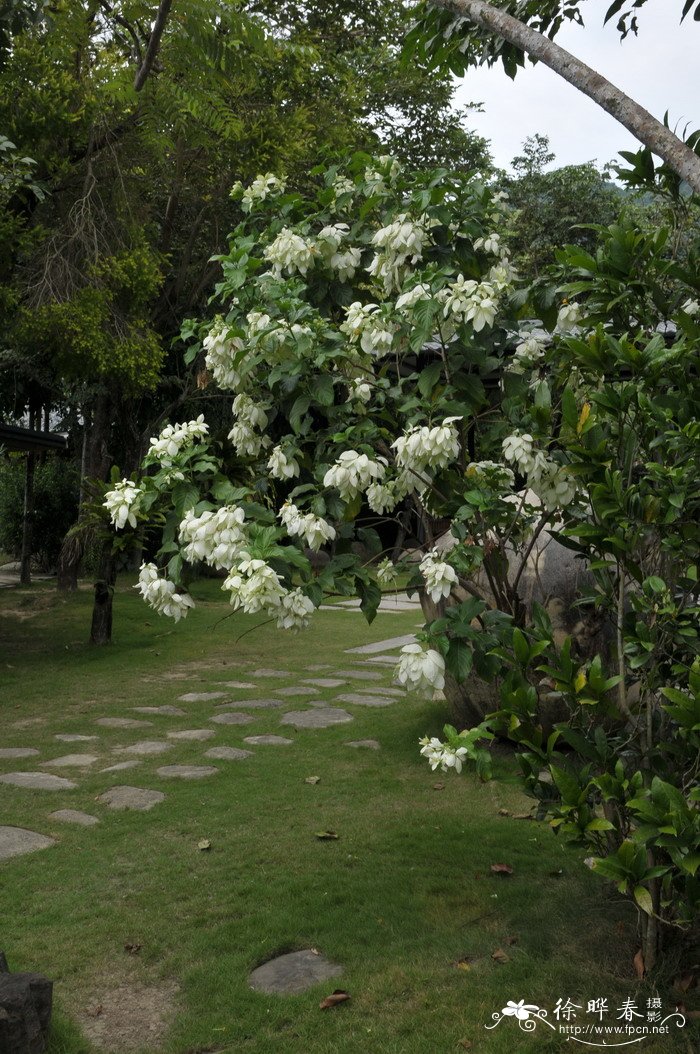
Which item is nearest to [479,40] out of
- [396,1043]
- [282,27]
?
[396,1043]

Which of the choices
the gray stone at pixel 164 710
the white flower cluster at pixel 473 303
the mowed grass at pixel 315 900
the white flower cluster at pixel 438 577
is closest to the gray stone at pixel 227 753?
the mowed grass at pixel 315 900

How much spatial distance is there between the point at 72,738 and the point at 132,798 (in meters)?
1.68

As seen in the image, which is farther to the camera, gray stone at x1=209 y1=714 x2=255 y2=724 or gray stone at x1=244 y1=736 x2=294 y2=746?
gray stone at x1=209 y1=714 x2=255 y2=724

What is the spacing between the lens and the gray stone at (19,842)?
4836mm

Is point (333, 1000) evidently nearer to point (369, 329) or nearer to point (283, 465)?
point (283, 465)

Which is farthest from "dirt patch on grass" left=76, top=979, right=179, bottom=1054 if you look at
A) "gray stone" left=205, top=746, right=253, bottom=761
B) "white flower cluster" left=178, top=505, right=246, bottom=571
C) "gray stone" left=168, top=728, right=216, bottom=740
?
"gray stone" left=168, top=728, right=216, bottom=740

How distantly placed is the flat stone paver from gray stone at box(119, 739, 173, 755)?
3.93 meters

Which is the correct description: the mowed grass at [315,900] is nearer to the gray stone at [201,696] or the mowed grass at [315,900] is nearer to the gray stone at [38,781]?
the gray stone at [38,781]

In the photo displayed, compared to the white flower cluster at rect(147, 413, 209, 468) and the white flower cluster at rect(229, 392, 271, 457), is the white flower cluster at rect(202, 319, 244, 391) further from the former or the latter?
the white flower cluster at rect(147, 413, 209, 468)

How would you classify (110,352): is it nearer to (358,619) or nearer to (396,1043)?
(358,619)

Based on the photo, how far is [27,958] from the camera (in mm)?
3770

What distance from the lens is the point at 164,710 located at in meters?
8.10

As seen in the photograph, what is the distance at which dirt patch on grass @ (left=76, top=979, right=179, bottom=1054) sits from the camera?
3.27 meters

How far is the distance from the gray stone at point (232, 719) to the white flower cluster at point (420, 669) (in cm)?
436
